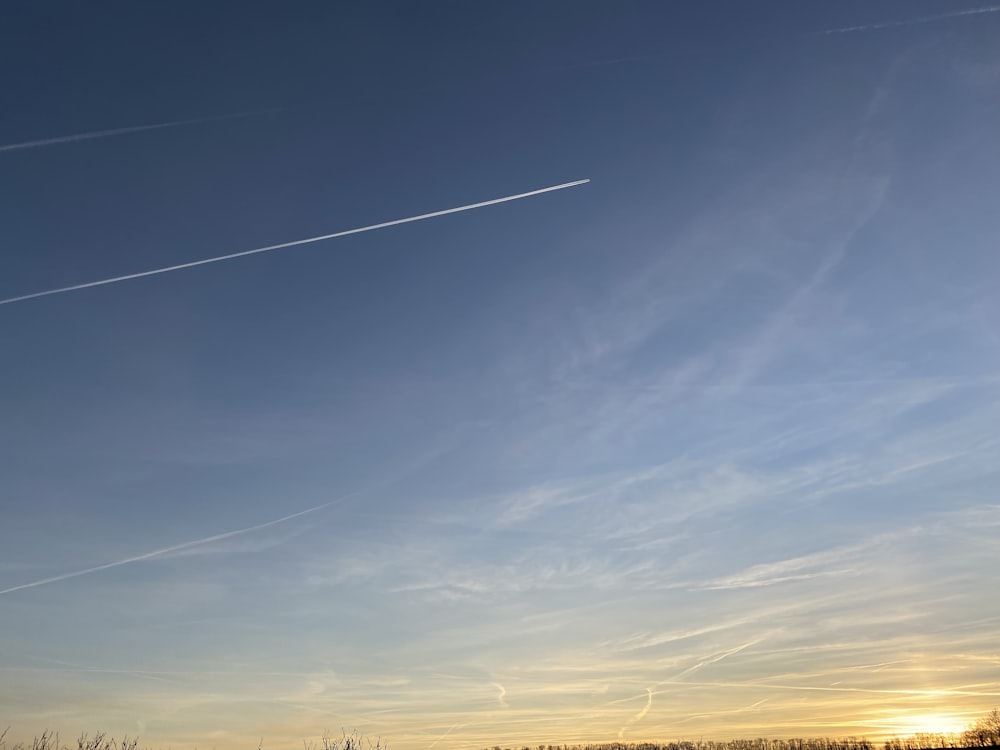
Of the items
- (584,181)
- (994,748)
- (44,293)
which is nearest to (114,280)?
(44,293)

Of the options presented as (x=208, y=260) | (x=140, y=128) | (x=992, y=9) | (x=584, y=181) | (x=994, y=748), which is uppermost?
(x=584, y=181)

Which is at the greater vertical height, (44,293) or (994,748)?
(44,293)

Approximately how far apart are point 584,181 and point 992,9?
72.8 m

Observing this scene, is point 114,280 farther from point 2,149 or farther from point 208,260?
point 2,149

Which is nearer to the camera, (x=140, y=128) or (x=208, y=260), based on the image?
(x=140, y=128)

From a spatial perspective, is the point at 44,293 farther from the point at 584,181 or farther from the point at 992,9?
the point at 992,9

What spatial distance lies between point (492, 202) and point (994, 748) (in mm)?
129437

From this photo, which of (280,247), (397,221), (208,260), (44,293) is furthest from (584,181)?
(44,293)

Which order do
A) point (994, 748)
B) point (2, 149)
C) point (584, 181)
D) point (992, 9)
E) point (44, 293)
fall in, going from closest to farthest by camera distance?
point (992, 9), point (2, 149), point (44, 293), point (994, 748), point (584, 181)

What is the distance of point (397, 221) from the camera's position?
132m

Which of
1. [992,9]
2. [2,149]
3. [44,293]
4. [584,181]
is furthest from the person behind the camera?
[584,181]

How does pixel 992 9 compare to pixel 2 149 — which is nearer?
pixel 992 9

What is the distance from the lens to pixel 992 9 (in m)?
66.4

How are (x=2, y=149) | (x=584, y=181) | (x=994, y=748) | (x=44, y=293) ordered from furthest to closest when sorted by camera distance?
(x=584, y=181) → (x=994, y=748) → (x=44, y=293) → (x=2, y=149)
